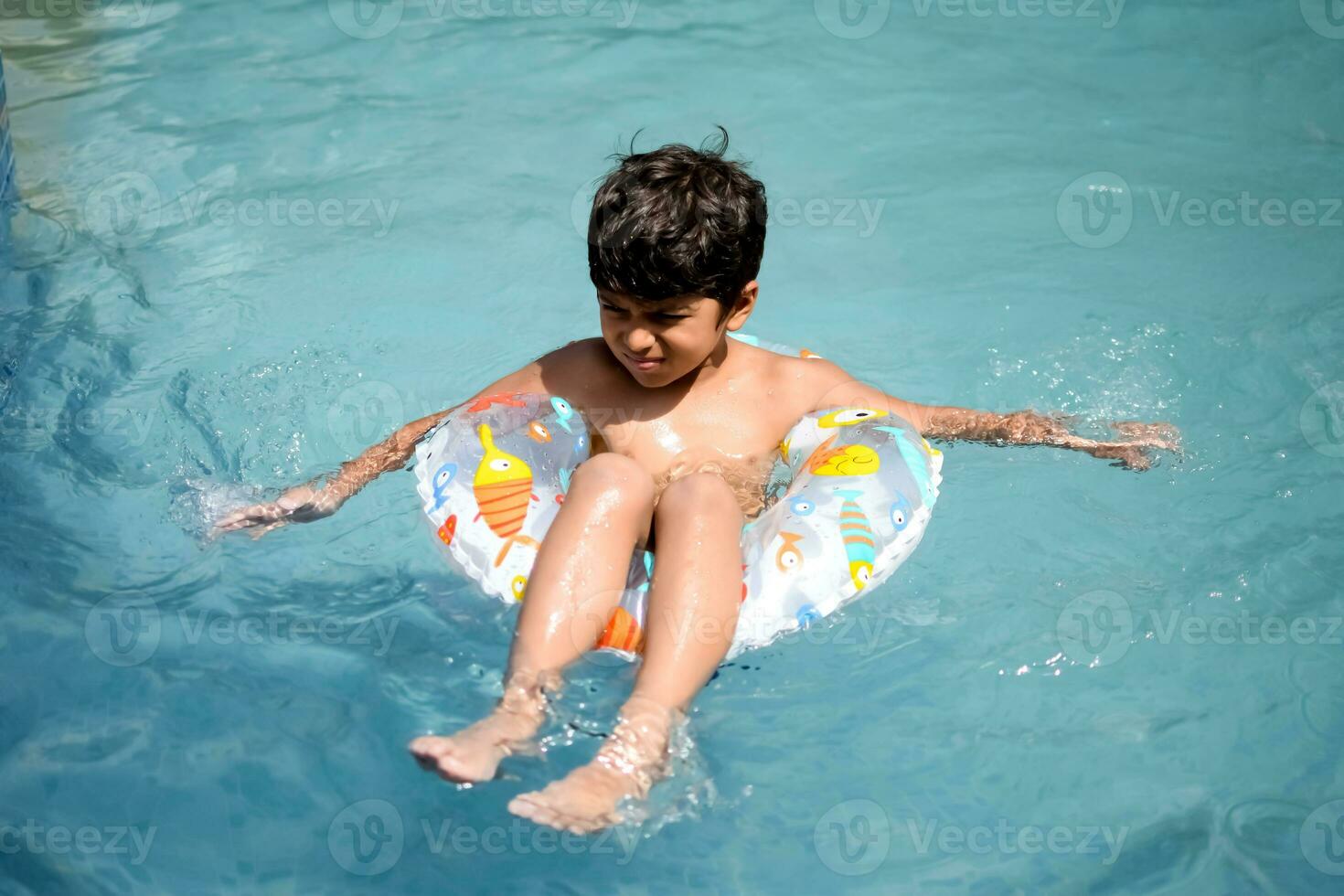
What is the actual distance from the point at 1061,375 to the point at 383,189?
2.78 meters

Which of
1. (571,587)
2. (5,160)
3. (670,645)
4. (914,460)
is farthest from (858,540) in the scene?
(5,160)

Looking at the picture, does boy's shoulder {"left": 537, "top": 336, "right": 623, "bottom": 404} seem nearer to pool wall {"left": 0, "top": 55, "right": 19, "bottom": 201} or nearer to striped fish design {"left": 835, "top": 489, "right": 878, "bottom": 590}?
striped fish design {"left": 835, "top": 489, "right": 878, "bottom": 590}

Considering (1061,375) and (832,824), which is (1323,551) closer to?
(1061,375)

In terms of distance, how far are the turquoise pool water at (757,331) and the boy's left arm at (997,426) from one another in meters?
0.15

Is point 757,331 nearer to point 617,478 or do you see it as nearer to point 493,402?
point 493,402

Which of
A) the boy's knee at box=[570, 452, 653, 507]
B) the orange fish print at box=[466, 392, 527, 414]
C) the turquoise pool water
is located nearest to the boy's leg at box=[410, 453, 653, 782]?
the boy's knee at box=[570, 452, 653, 507]

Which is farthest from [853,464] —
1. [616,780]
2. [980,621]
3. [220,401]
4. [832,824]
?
[220,401]

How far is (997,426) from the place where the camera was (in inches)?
131

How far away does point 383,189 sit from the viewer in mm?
5270

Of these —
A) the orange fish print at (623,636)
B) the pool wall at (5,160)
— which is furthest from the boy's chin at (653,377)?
the pool wall at (5,160)

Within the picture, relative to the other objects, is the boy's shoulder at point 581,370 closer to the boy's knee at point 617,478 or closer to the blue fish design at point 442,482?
the blue fish design at point 442,482

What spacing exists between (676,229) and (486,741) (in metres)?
1.23

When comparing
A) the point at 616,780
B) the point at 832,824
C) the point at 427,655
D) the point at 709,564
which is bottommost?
the point at 832,824

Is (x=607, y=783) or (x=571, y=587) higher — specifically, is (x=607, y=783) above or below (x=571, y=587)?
below
